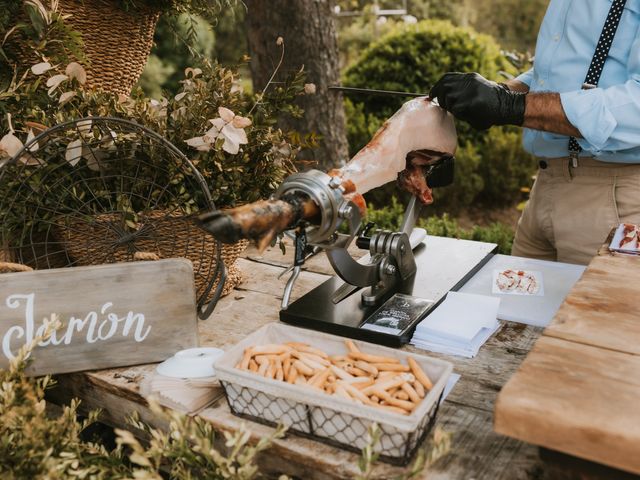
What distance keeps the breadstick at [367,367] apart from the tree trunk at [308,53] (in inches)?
86.4

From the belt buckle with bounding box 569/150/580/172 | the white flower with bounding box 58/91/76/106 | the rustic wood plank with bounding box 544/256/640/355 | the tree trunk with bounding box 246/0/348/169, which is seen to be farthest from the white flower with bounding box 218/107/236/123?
the tree trunk with bounding box 246/0/348/169

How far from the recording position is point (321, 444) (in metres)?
1.03

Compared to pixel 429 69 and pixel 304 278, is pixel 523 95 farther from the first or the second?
pixel 429 69

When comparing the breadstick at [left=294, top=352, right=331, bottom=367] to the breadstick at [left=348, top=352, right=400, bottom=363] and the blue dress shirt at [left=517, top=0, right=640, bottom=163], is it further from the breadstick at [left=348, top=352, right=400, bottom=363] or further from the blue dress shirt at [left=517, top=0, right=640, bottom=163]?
the blue dress shirt at [left=517, top=0, right=640, bottom=163]

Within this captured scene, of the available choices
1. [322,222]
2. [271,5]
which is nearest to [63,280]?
[322,222]

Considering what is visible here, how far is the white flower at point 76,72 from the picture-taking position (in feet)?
4.97

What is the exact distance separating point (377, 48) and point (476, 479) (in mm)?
5057

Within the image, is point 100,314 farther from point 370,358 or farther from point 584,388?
point 584,388

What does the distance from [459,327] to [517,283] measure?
0.40m

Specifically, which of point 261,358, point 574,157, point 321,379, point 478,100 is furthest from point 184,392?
point 574,157

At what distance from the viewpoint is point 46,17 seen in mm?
1469

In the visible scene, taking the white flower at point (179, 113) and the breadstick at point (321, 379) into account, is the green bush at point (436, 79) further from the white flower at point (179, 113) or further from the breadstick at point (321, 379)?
the breadstick at point (321, 379)

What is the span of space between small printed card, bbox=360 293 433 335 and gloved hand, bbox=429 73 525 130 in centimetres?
53

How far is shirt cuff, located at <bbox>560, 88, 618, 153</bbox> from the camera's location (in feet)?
5.38
